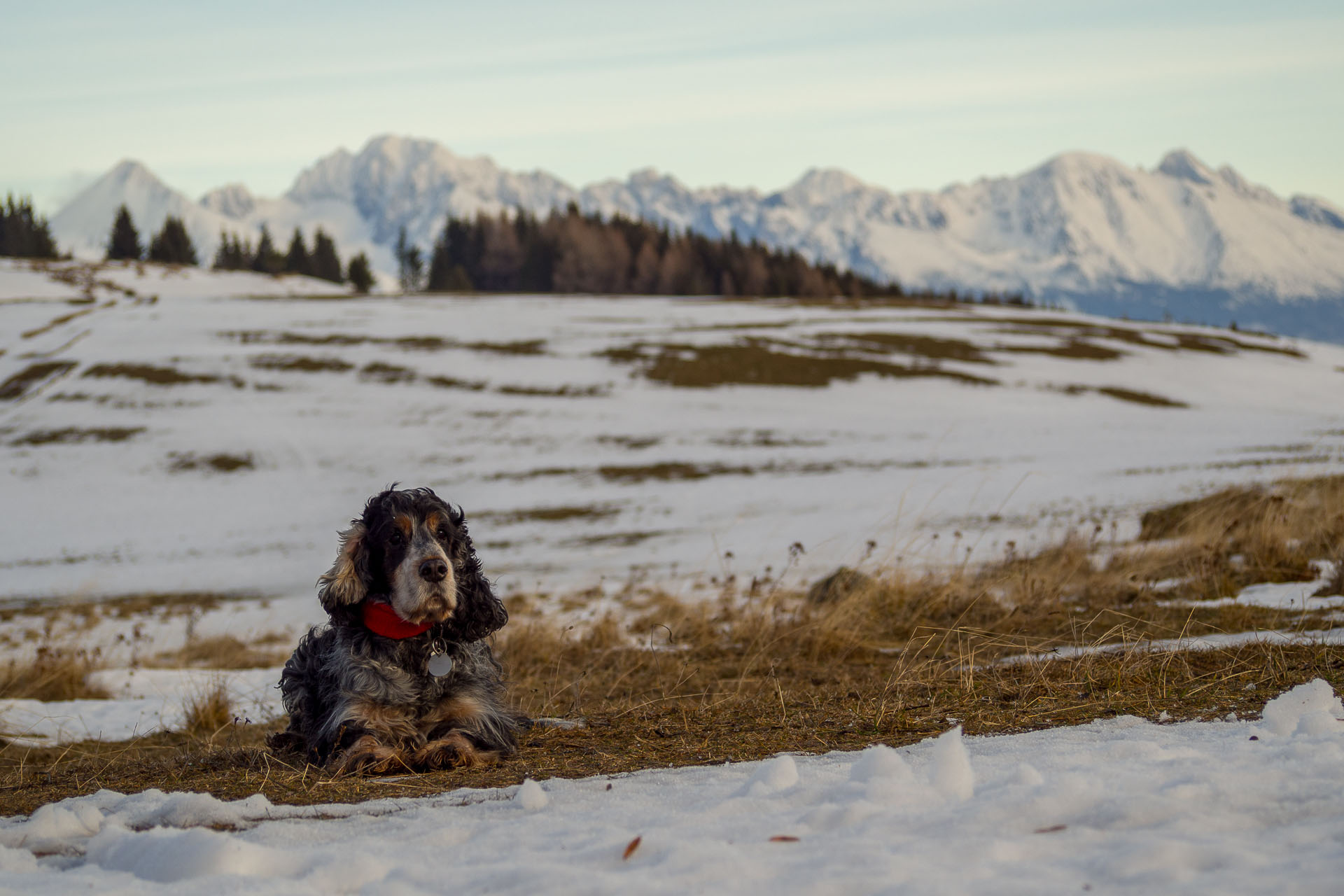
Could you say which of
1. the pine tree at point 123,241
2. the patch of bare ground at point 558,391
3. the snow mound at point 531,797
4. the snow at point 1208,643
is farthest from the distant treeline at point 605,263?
the snow mound at point 531,797

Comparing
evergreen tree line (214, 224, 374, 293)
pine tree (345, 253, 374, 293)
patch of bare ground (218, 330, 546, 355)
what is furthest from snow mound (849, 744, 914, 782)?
pine tree (345, 253, 374, 293)

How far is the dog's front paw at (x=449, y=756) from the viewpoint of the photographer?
510 cm

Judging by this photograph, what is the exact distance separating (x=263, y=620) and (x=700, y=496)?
44.0 feet

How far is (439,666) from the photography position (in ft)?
18.0

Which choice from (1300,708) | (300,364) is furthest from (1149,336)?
(1300,708)

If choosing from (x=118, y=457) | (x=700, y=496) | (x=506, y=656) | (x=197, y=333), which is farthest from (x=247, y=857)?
(x=197, y=333)

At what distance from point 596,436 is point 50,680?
2781cm

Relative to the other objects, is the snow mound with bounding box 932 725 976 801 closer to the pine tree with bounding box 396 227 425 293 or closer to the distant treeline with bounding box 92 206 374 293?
the distant treeline with bounding box 92 206 374 293

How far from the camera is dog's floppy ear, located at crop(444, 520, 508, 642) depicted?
5.60 m

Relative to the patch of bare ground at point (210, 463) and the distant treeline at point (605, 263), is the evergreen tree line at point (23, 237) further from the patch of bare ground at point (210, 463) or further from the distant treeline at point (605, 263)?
the patch of bare ground at point (210, 463)

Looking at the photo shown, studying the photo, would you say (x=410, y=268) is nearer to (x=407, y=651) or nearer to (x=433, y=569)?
(x=407, y=651)

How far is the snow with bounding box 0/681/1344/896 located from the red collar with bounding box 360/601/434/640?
123 centimetres

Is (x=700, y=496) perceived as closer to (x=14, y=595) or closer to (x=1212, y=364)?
(x=14, y=595)

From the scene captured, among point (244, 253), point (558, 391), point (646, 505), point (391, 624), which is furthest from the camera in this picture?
point (244, 253)
